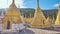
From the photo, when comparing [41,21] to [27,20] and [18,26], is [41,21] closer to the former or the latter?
[27,20]

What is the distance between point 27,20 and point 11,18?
0.34 metres

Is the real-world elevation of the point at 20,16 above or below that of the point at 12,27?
above

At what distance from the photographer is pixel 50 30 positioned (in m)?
3.24

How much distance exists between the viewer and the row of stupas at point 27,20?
3.23 meters

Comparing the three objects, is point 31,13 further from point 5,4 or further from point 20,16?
point 5,4

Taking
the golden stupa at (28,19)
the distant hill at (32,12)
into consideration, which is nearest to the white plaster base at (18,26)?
the golden stupa at (28,19)

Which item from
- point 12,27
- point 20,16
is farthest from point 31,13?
point 12,27

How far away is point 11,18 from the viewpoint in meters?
3.24

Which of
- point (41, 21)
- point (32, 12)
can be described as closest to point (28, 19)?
point (32, 12)

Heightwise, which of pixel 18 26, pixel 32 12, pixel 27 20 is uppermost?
pixel 32 12

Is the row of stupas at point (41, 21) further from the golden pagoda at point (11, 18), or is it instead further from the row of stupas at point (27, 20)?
the golden pagoda at point (11, 18)

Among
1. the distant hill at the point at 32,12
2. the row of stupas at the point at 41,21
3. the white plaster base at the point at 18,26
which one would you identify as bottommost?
the white plaster base at the point at 18,26

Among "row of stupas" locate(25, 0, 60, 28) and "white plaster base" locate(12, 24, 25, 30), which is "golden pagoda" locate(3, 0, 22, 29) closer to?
"white plaster base" locate(12, 24, 25, 30)

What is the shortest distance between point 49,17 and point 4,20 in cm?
96
